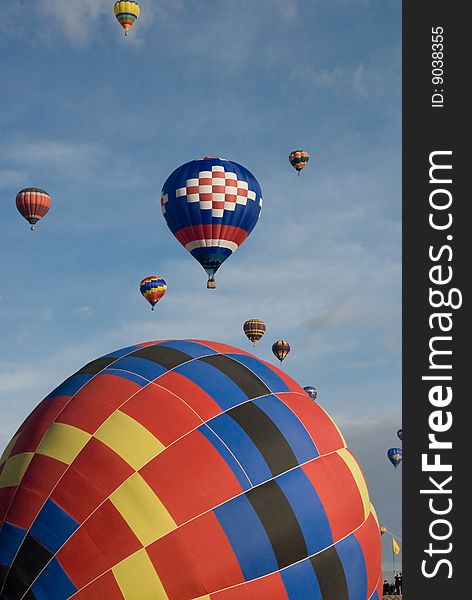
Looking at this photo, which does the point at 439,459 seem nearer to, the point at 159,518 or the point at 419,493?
the point at 419,493

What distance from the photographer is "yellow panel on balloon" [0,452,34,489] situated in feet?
24.8

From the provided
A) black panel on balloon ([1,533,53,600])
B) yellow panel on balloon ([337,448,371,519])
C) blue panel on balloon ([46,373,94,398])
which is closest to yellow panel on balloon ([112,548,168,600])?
black panel on balloon ([1,533,53,600])

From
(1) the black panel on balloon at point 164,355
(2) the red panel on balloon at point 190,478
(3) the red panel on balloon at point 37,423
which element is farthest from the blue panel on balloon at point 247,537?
(3) the red panel on balloon at point 37,423

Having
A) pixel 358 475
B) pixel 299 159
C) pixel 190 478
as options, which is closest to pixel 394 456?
pixel 299 159

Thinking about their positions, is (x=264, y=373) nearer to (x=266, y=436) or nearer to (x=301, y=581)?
(x=266, y=436)

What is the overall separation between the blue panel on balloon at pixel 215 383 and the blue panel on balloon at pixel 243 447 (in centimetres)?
22

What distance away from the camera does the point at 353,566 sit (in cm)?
812

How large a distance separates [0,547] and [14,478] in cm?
68

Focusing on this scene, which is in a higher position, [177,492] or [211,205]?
[211,205]

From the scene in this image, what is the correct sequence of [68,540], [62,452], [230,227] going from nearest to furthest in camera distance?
1. [68,540]
2. [62,452]
3. [230,227]

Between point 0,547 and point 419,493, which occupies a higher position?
point 419,493

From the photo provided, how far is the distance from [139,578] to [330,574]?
6.35 feet

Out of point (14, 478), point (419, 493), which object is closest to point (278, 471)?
point (419, 493)

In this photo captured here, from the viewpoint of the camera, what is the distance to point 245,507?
7348 mm
